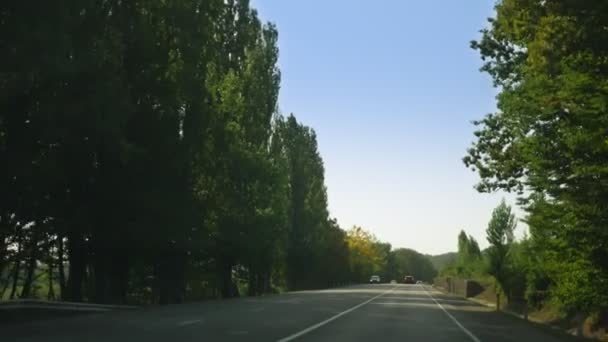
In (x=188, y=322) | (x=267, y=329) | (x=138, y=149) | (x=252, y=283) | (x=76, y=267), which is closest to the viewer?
(x=267, y=329)

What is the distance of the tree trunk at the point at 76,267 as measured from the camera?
33562 millimetres

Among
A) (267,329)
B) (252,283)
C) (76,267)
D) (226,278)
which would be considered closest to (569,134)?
(267,329)

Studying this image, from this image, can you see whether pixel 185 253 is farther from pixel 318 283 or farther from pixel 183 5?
pixel 318 283

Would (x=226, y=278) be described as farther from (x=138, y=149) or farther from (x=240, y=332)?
(x=240, y=332)

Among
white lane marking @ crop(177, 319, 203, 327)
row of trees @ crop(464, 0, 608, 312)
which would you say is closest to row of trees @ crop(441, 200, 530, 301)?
row of trees @ crop(464, 0, 608, 312)

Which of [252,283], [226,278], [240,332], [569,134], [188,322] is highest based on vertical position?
[569,134]

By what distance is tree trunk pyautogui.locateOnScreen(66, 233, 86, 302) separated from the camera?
33.6 metres

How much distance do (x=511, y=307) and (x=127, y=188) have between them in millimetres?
20464

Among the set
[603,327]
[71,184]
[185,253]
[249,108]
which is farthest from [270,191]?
[603,327]

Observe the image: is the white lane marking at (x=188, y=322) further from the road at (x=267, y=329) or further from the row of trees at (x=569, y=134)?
the row of trees at (x=569, y=134)

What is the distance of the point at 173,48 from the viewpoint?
3422 cm

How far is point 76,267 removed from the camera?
3412 cm

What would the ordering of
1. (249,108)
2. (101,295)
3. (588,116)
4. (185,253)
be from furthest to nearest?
1. (249,108)
2. (185,253)
3. (101,295)
4. (588,116)

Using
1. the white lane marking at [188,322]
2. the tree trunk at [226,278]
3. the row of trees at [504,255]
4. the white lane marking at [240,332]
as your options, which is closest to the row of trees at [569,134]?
the white lane marking at [240,332]
